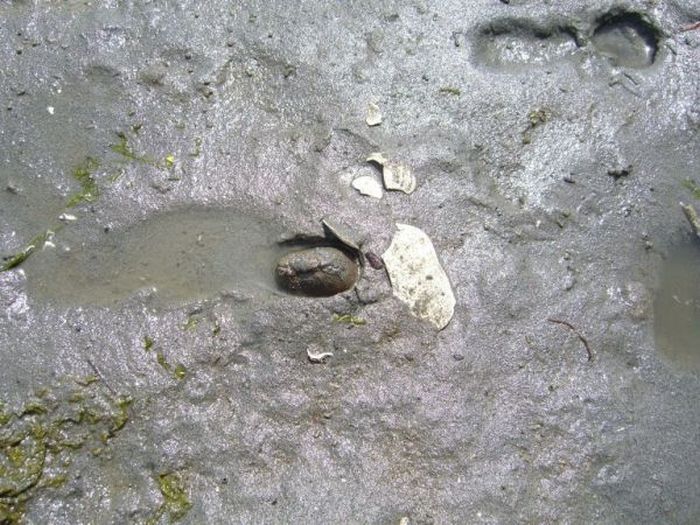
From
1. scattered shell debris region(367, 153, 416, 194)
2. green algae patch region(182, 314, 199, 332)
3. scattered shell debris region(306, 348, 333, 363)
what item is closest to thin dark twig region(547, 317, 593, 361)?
scattered shell debris region(367, 153, 416, 194)

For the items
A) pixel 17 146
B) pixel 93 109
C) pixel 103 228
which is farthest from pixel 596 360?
pixel 17 146

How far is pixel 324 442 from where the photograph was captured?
8.83 feet

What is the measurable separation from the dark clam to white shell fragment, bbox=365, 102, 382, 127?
578 mm

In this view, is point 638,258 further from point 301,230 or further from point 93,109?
point 93,109

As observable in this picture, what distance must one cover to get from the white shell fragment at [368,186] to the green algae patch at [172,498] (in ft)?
4.28

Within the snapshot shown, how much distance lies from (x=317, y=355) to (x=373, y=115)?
1.03 metres

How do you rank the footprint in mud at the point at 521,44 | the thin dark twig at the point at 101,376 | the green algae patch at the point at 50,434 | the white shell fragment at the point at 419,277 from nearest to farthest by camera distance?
the green algae patch at the point at 50,434 → the thin dark twig at the point at 101,376 → the white shell fragment at the point at 419,277 → the footprint in mud at the point at 521,44

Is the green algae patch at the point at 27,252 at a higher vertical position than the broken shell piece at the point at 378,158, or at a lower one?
lower

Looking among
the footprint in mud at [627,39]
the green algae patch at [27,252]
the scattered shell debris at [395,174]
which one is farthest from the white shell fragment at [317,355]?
the footprint in mud at [627,39]

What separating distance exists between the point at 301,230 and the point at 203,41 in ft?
3.06

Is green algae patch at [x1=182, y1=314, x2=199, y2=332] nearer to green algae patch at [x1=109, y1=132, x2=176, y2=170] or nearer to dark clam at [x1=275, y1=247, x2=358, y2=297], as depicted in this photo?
dark clam at [x1=275, y1=247, x2=358, y2=297]

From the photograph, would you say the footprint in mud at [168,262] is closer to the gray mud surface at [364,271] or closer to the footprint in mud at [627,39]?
the gray mud surface at [364,271]

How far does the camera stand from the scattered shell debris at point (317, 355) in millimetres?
2766

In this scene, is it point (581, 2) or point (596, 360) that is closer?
point (596, 360)
